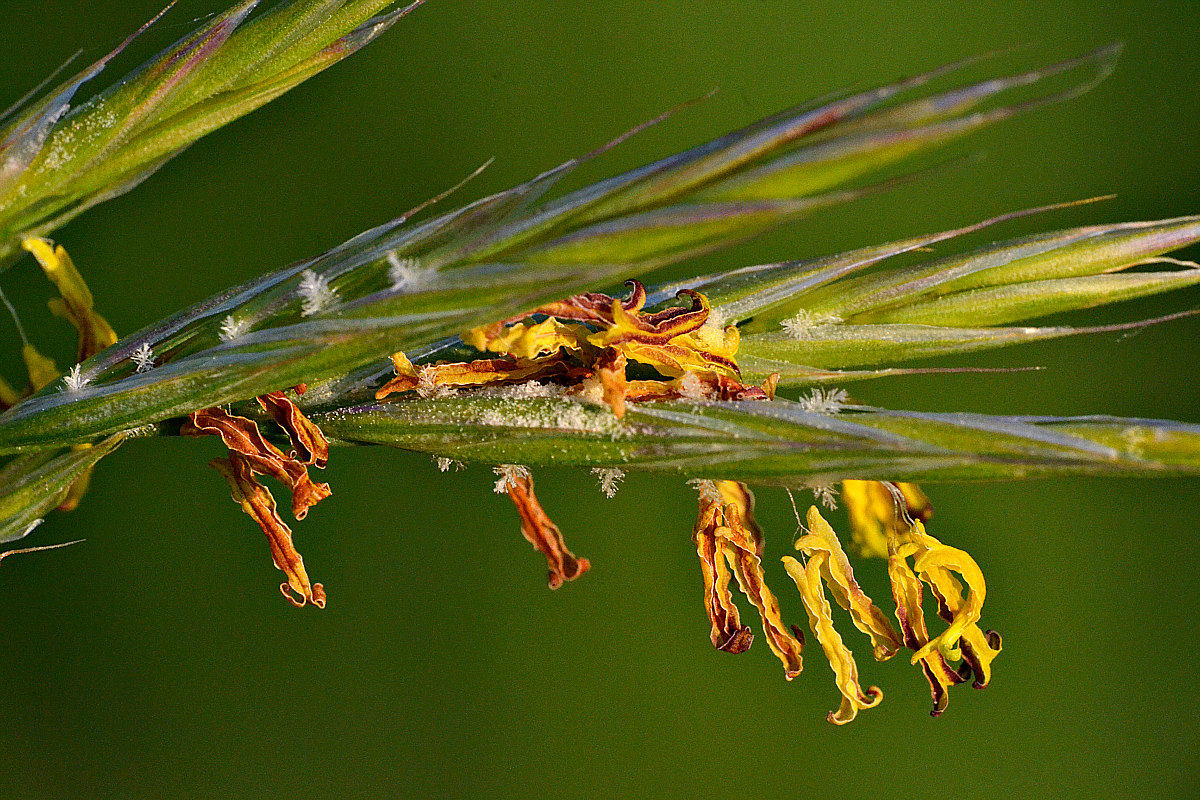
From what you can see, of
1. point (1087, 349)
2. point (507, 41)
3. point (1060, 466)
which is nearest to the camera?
point (1060, 466)

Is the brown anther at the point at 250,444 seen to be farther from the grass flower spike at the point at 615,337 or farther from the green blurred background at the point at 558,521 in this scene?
the green blurred background at the point at 558,521

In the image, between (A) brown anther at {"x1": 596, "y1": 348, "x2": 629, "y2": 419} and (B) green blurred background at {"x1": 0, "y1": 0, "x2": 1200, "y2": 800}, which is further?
(B) green blurred background at {"x1": 0, "y1": 0, "x2": 1200, "y2": 800}

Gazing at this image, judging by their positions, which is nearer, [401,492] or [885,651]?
[885,651]

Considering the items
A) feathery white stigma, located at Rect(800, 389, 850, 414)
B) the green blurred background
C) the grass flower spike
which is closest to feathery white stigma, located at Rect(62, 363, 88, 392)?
the grass flower spike

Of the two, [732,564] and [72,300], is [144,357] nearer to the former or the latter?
[72,300]

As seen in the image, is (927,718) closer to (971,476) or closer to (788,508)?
(788,508)

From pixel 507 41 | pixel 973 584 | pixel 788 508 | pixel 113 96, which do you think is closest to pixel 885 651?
pixel 973 584

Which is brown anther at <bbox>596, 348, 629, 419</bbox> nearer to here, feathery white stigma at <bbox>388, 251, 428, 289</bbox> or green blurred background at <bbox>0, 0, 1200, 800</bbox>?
feathery white stigma at <bbox>388, 251, 428, 289</bbox>
